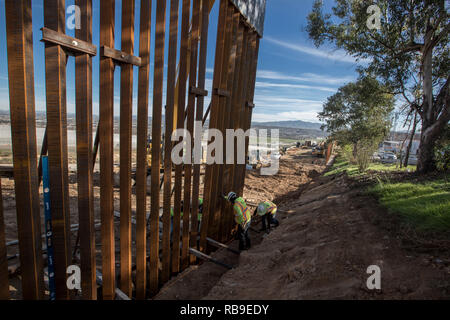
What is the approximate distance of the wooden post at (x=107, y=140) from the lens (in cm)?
301

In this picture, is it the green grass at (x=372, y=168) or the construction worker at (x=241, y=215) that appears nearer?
the construction worker at (x=241, y=215)

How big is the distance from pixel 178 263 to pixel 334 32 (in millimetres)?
11859

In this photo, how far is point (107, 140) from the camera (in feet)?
10.6

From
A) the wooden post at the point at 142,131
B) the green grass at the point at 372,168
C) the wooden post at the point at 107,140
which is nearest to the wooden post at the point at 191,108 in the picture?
the wooden post at the point at 142,131

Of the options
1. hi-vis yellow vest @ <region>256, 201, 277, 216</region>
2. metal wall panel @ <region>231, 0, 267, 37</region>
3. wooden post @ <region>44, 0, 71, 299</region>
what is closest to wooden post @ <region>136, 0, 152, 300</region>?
wooden post @ <region>44, 0, 71, 299</region>

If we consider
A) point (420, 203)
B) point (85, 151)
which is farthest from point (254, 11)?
point (420, 203)

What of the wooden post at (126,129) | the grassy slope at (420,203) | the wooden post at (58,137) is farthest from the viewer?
the grassy slope at (420,203)

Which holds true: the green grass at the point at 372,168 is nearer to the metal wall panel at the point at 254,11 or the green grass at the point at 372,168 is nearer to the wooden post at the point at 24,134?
the metal wall panel at the point at 254,11

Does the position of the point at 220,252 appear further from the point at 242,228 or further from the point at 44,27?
the point at 44,27

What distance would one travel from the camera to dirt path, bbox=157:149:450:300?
3135 millimetres

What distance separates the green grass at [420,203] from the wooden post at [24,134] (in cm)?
593

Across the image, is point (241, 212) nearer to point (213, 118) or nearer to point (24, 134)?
point (213, 118)

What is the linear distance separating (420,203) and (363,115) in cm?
1370
